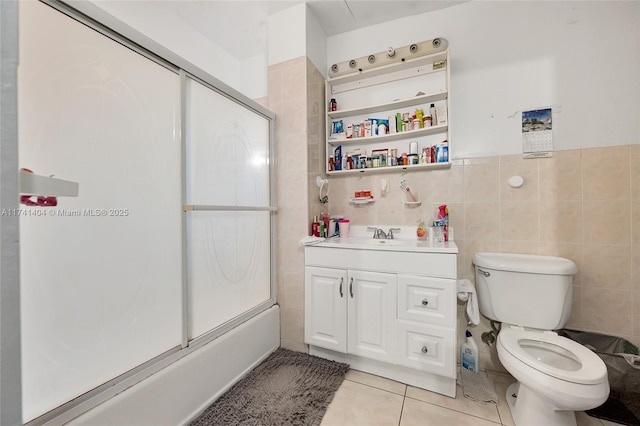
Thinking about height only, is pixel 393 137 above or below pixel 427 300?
above

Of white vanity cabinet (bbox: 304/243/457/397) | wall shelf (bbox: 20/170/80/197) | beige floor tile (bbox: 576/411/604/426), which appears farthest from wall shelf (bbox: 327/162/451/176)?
wall shelf (bbox: 20/170/80/197)

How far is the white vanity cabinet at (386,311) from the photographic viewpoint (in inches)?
56.7

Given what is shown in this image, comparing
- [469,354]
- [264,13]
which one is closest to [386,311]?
[469,354]

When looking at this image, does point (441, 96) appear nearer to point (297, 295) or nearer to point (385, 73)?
point (385, 73)

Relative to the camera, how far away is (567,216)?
1577mm

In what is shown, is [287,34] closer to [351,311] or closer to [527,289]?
[351,311]

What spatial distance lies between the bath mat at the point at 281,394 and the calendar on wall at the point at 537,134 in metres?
1.80

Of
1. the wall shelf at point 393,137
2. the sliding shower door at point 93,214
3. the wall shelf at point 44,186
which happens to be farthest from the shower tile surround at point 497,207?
the wall shelf at point 44,186

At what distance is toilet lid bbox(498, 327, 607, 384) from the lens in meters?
1.08

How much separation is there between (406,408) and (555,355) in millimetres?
810

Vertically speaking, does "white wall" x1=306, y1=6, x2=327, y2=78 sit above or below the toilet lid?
above

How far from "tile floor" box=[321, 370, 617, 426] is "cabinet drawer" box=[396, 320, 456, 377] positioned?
0.16 meters

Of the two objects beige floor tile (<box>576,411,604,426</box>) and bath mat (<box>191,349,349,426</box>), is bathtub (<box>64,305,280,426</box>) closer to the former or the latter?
bath mat (<box>191,349,349,426</box>)

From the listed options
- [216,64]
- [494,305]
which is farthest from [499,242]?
[216,64]
